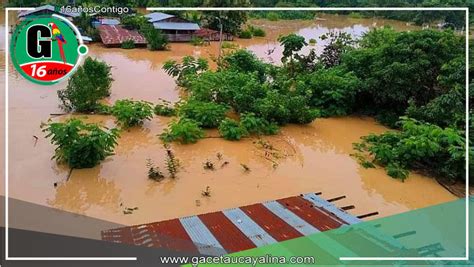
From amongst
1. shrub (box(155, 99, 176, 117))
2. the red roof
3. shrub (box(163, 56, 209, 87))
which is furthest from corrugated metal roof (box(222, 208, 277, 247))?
the red roof

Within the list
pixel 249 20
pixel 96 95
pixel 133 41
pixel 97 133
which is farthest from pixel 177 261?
pixel 249 20

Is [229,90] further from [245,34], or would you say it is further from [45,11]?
[245,34]

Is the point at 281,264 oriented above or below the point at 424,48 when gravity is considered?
below

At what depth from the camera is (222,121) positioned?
906 cm

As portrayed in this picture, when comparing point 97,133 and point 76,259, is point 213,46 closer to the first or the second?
point 97,133

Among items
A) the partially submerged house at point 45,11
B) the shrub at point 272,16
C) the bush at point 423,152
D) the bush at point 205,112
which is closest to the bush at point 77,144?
the bush at point 205,112

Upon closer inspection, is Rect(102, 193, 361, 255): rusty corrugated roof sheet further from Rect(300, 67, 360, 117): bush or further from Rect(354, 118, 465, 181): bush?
Rect(300, 67, 360, 117): bush

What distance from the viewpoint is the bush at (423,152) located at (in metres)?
7.51

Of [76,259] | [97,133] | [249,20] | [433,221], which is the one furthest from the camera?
[249,20]

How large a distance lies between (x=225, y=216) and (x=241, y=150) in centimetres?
401

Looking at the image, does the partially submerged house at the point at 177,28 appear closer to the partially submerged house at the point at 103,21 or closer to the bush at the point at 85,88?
the partially submerged house at the point at 103,21

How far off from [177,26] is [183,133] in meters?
12.5

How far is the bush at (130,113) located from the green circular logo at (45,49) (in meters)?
3.07

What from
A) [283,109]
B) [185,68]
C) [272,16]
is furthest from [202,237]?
[272,16]
